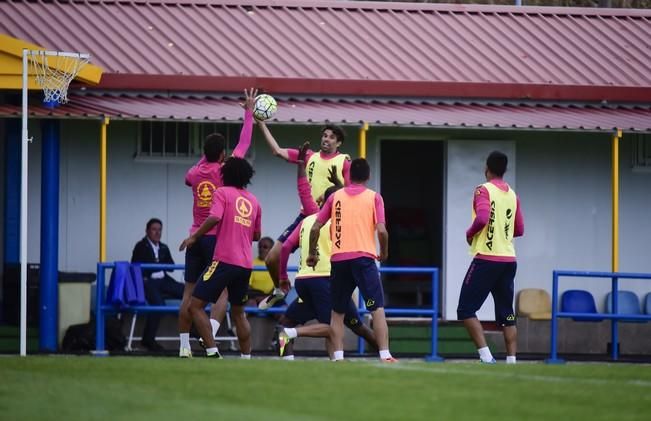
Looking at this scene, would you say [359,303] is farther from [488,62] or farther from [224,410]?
[224,410]

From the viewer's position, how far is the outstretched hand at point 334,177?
575 inches

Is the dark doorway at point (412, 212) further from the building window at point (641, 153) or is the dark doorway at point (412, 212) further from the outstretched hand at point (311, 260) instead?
the outstretched hand at point (311, 260)

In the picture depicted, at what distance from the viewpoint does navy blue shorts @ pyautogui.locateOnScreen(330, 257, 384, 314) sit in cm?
1352

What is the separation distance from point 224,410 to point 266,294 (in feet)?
32.4

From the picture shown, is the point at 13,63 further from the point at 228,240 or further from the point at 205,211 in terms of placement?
the point at 228,240

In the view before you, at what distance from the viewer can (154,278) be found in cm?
1900

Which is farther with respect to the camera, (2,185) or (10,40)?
(2,185)

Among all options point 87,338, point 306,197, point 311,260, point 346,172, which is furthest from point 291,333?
point 87,338

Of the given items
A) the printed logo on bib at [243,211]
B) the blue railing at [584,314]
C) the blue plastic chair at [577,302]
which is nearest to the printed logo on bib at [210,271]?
the printed logo on bib at [243,211]

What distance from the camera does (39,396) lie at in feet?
32.4

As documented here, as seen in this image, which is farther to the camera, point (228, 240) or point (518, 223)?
point (518, 223)

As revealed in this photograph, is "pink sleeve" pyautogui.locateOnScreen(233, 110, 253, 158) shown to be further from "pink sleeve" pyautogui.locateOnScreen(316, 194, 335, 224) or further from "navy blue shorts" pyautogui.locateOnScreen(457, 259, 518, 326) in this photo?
"navy blue shorts" pyautogui.locateOnScreen(457, 259, 518, 326)

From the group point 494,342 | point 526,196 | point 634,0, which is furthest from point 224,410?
point 634,0

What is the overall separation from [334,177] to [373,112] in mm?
4900
